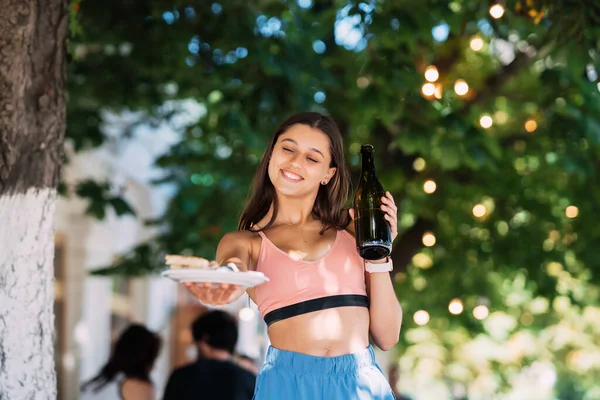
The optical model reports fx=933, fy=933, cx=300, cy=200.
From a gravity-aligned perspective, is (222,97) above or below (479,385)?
above

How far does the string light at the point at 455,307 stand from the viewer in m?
8.51

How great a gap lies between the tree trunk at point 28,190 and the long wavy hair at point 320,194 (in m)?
0.77

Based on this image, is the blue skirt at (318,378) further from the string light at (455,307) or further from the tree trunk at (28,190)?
the string light at (455,307)

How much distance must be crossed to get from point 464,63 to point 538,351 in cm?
934

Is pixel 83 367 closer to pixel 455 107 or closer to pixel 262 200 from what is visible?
pixel 455 107

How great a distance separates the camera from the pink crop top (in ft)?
9.91

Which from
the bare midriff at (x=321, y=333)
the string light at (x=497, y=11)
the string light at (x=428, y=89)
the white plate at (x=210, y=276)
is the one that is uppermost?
the string light at (x=497, y=11)

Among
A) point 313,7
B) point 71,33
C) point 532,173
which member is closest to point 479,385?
point 532,173

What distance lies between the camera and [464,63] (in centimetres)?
890

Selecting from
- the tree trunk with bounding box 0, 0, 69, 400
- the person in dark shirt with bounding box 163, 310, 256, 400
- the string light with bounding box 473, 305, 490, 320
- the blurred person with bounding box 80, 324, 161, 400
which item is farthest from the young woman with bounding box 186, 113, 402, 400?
the string light with bounding box 473, 305, 490, 320

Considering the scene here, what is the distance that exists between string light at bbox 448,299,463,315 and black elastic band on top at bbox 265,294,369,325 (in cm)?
560

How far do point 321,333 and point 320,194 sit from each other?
59 centimetres

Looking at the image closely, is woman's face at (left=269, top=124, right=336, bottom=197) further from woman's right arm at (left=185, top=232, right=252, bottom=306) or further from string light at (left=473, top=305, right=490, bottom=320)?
string light at (left=473, top=305, right=490, bottom=320)

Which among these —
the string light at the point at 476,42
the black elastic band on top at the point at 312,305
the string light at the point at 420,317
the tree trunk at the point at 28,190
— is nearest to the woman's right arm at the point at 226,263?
the black elastic band on top at the point at 312,305
